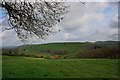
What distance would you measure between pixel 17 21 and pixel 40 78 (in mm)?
7388

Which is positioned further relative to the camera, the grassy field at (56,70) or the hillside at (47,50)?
the grassy field at (56,70)

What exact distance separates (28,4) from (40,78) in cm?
813

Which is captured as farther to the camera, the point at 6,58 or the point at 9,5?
the point at 6,58

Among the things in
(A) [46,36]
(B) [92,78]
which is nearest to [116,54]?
(B) [92,78]

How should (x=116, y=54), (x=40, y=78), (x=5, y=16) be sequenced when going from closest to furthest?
(x=5, y=16)
(x=40, y=78)
(x=116, y=54)

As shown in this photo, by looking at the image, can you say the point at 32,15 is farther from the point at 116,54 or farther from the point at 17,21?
the point at 116,54

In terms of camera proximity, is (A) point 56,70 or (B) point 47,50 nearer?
(A) point 56,70

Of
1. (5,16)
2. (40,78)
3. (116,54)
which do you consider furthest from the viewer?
(116,54)

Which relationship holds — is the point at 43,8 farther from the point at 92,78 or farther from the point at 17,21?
the point at 92,78

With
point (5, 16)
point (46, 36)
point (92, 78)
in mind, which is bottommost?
point (92, 78)

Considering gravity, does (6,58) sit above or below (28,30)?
below

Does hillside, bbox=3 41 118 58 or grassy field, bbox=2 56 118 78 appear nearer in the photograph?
hillside, bbox=3 41 118 58

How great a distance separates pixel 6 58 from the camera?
36906 mm

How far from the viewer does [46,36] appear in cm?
1503
